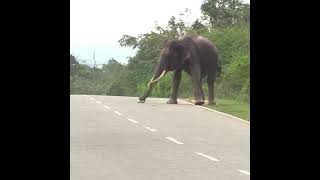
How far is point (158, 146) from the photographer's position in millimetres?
13516

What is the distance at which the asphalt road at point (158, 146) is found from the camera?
9.81 meters

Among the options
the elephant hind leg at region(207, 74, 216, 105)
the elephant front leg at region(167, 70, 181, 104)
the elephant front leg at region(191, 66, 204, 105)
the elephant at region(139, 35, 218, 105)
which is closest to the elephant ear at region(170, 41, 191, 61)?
the elephant at region(139, 35, 218, 105)

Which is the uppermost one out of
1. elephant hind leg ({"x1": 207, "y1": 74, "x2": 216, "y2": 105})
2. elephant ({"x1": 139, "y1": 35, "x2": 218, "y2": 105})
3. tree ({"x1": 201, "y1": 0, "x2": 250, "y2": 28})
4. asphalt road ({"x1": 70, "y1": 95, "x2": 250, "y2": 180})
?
tree ({"x1": 201, "y1": 0, "x2": 250, "y2": 28})

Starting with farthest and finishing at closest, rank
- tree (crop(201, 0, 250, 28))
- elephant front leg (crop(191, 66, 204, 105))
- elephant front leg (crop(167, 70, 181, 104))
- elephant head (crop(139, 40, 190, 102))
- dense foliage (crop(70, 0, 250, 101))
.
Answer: tree (crop(201, 0, 250, 28)), dense foliage (crop(70, 0, 250, 101)), elephant front leg (crop(167, 70, 181, 104)), elephant head (crop(139, 40, 190, 102)), elephant front leg (crop(191, 66, 204, 105))

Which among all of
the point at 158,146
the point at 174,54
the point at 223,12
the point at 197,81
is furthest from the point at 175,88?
the point at 223,12

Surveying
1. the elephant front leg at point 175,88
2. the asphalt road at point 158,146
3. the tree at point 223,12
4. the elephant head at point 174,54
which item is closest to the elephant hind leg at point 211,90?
the elephant front leg at point 175,88

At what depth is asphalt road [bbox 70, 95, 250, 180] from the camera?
9.81 meters

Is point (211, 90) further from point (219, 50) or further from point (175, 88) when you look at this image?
point (219, 50)

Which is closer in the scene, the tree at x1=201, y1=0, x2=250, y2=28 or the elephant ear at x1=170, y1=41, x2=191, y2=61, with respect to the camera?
the elephant ear at x1=170, y1=41, x2=191, y2=61

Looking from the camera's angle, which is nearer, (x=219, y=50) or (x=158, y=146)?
(x=158, y=146)

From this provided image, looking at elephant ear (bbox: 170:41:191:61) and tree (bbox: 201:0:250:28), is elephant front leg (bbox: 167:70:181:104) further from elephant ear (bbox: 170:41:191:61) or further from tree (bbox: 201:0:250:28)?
tree (bbox: 201:0:250:28)
